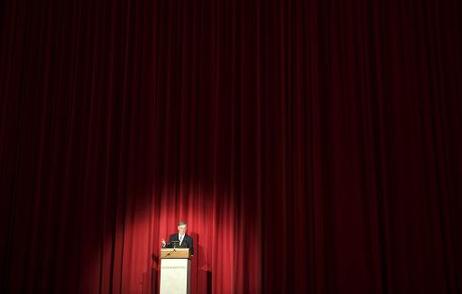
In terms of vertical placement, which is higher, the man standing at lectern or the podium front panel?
the man standing at lectern

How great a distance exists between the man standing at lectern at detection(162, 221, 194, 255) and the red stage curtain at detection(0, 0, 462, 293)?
0.34 metres

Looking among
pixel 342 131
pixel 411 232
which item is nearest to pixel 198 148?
pixel 342 131

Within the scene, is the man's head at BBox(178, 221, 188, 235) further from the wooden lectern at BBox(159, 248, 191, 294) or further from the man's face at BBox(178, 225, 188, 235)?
the wooden lectern at BBox(159, 248, 191, 294)

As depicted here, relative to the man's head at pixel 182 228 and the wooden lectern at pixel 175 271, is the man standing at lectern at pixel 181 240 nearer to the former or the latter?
the man's head at pixel 182 228

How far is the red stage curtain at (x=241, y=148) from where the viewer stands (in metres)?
5.96

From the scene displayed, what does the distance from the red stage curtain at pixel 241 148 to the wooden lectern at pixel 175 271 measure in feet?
2.18

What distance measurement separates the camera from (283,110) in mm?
6375

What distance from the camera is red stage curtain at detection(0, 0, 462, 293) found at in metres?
5.96

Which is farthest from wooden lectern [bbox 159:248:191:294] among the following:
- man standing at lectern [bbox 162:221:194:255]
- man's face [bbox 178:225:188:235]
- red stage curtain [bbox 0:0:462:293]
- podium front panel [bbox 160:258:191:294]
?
red stage curtain [bbox 0:0:462:293]

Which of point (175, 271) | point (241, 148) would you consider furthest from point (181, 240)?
point (241, 148)

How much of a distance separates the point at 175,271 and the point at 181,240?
1.50ft

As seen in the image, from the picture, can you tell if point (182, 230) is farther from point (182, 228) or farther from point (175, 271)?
point (175, 271)

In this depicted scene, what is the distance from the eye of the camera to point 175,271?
5441 millimetres

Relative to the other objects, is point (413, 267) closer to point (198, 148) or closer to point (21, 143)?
point (198, 148)
